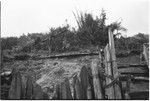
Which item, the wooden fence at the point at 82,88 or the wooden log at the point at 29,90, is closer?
the wooden fence at the point at 82,88

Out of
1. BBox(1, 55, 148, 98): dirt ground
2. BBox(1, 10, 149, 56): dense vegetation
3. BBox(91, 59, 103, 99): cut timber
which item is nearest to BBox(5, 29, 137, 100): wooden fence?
BBox(91, 59, 103, 99): cut timber

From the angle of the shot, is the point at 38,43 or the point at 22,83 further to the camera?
the point at 38,43

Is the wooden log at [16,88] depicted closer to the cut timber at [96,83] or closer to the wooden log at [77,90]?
the wooden log at [77,90]

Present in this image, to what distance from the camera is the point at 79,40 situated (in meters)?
7.80

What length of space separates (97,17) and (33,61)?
3.37 meters

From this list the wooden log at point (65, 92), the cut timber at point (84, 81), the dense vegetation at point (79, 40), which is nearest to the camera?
the wooden log at point (65, 92)

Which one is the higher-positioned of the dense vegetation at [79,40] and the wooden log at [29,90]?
the dense vegetation at [79,40]

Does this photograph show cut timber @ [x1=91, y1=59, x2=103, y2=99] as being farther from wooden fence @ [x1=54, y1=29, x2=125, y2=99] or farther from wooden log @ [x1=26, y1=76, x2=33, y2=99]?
wooden log @ [x1=26, y1=76, x2=33, y2=99]

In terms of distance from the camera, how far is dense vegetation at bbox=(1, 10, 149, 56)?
24.6 feet

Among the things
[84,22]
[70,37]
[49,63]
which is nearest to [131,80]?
[49,63]

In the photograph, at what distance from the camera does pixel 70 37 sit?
26.3ft

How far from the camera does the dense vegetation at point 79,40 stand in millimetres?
7510

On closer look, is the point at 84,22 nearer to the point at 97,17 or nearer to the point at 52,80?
the point at 97,17

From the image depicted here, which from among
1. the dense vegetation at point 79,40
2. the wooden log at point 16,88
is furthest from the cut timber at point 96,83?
the dense vegetation at point 79,40
